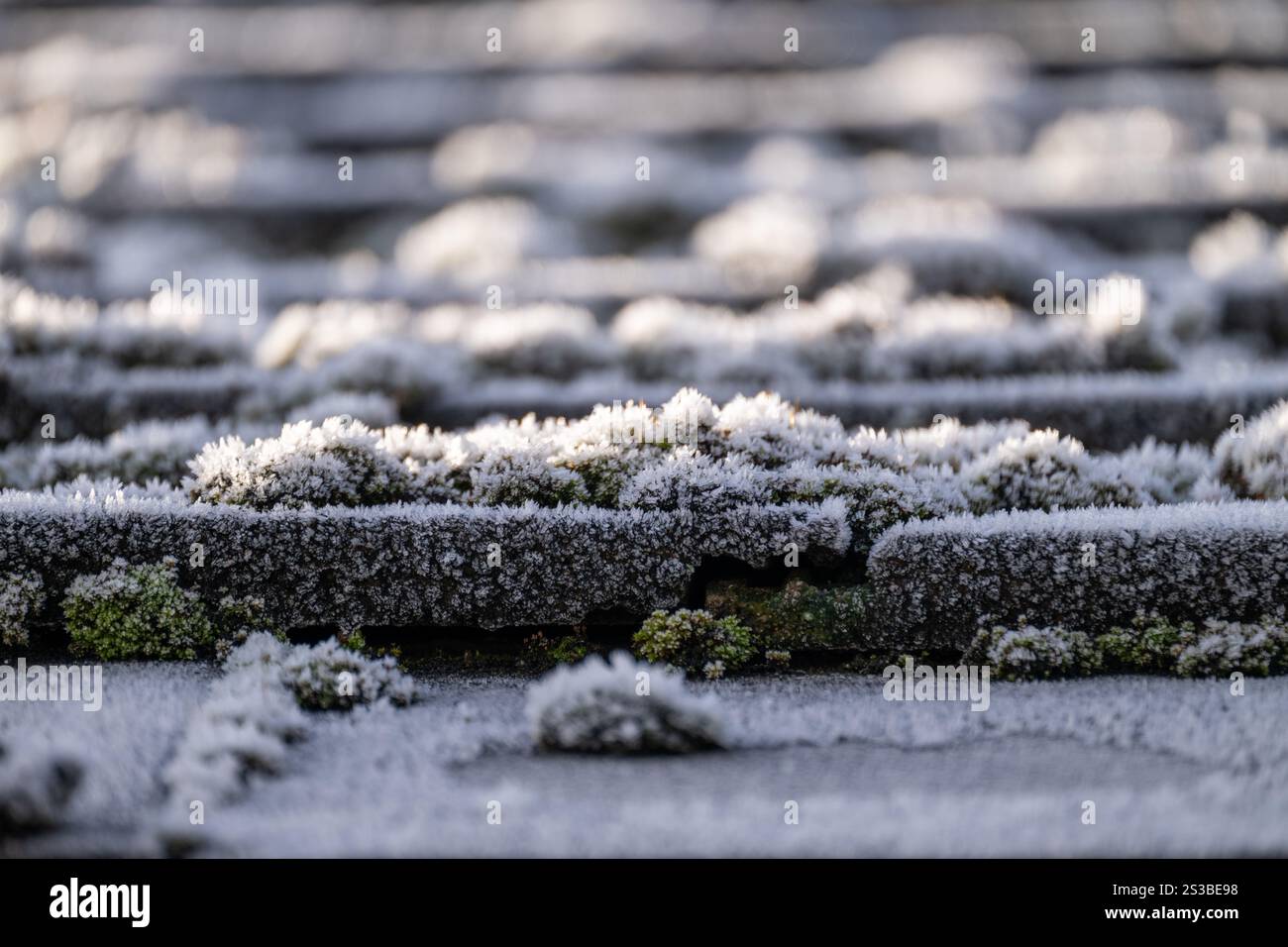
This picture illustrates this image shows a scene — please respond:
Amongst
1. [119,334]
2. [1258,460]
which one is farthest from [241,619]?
[1258,460]

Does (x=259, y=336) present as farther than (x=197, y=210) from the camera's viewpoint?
No

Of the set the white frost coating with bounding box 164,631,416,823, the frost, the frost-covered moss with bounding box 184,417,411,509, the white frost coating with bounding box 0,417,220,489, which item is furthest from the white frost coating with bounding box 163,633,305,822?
the frost

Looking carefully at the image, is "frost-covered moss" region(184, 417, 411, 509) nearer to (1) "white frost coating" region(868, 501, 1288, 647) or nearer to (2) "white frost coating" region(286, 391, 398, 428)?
(2) "white frost coating" region(286, 391, 398, 428)

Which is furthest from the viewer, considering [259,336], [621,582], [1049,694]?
[259,336]

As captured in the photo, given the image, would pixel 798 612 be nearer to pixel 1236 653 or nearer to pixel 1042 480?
pixel 1042 480

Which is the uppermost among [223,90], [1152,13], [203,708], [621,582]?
[1152,13]
